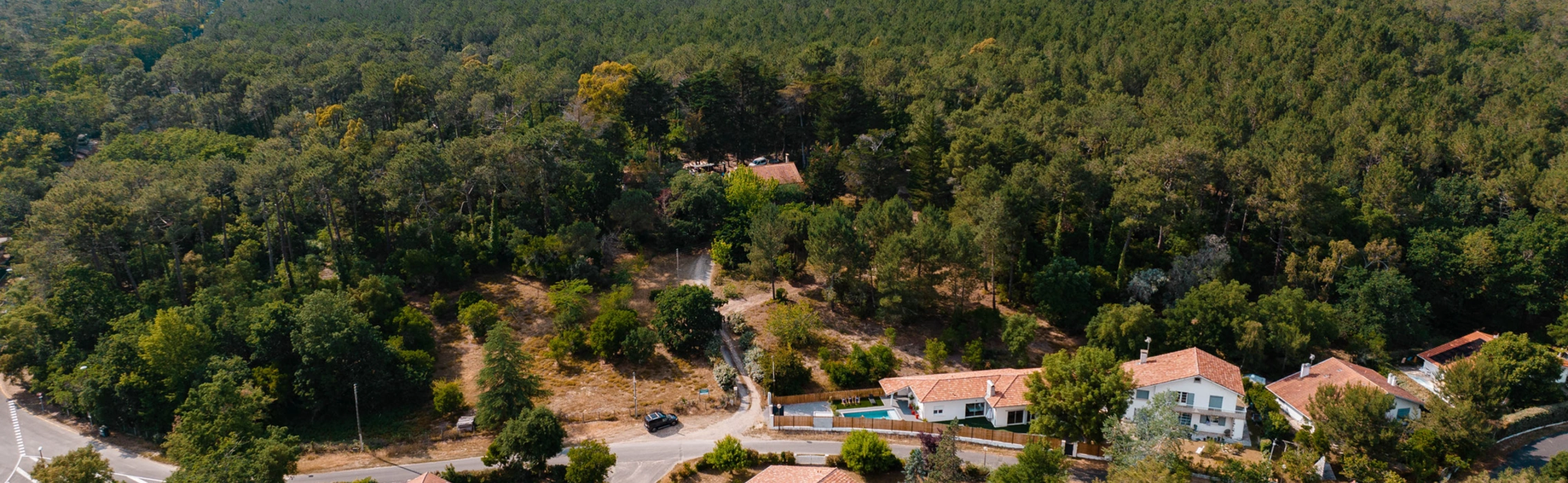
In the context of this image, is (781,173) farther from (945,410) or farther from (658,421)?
(658,421)

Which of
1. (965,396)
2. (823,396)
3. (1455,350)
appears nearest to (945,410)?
(965,396)

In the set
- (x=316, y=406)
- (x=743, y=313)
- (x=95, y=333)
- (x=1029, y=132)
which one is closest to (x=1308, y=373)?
(x=1029, y=132)

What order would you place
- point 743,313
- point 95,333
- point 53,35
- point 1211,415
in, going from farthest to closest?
point 53,35
point 743,313
point 95,333
point 1211,415

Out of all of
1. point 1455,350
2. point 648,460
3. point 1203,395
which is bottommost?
point 648,460

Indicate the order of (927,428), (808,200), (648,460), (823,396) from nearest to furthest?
1. (648,460)
2. (927,428)
3. (823,396)
4. (808,200)

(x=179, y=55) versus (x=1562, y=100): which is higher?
(x=1562, y=100)

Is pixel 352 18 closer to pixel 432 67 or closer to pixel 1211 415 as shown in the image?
pixel 432 67

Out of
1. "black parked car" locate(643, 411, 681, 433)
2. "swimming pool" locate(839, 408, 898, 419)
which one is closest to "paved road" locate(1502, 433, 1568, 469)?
"swimming pool" locate(839, 408, 898, 419)
